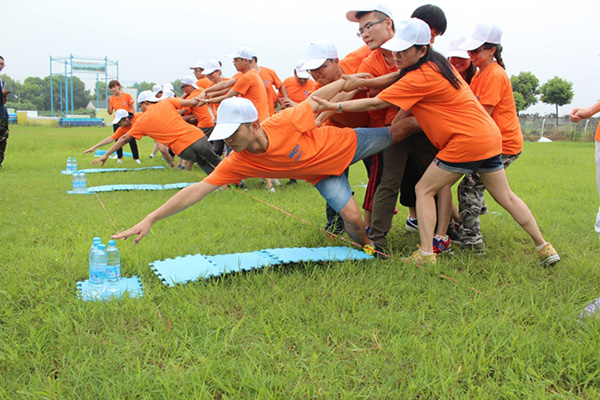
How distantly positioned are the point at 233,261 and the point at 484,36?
9.22ft

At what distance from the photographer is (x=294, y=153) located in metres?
3.68

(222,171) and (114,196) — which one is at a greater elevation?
(222,171)

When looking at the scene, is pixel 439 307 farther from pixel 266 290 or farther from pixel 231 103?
pixel 231 103

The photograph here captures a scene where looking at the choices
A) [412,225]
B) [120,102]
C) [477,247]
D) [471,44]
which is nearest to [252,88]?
[412,225]

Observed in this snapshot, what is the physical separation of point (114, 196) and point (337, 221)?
4260mm

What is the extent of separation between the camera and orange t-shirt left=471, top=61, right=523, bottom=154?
3836 mm

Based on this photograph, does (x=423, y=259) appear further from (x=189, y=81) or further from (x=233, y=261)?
(x=189, y=81)

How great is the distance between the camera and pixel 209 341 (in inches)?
102

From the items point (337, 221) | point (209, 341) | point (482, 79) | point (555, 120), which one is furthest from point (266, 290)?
point (555, 120)

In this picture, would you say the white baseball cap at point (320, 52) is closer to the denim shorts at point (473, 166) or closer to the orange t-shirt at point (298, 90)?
the denim shorts at point (473, 166)

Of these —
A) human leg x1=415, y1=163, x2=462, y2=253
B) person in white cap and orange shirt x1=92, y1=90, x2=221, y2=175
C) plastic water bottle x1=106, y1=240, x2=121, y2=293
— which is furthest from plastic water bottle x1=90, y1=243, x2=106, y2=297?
person in white cap and orange shirt x1=92, y1=90, x2=221, y2=175

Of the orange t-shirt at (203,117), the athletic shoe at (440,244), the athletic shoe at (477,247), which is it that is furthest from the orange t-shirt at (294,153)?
the orange t-shirt at (203,117)

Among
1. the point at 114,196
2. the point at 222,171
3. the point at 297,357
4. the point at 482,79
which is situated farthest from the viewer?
the point at 114,196

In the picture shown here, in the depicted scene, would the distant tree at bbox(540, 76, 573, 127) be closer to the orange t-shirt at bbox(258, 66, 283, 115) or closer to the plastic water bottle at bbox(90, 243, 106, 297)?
the orange t-shirt at bbox(258, 66, 283, 115)
